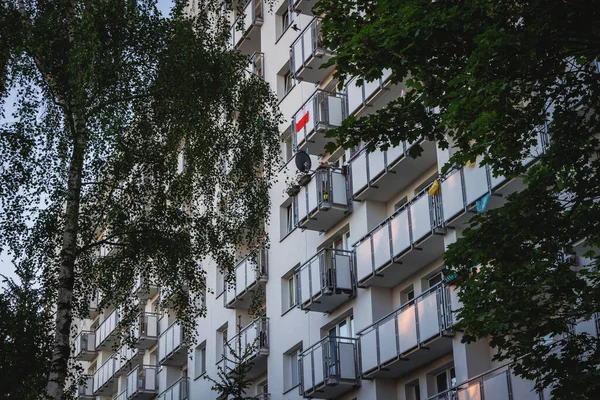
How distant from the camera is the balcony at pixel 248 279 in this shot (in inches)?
1491

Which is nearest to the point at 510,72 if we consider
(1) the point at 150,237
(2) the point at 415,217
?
(2) the point at 415,217

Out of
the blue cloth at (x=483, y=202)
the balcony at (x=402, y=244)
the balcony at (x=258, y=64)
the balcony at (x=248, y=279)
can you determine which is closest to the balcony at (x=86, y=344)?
the balcony at (x=248, y=279)

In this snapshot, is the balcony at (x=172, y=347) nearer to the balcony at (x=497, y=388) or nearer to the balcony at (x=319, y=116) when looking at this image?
the balcony at (x=319, y=116)

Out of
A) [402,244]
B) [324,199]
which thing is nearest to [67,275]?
[402,244]

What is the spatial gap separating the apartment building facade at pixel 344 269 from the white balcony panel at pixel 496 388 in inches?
1.3

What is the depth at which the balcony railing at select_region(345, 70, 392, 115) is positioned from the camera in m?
32.0

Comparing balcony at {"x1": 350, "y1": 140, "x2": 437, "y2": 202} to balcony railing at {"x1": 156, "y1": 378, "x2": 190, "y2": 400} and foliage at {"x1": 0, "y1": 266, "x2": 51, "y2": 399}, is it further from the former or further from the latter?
balcony railing at {"x1": 156, "y1": 378, "x2": 190, "y2": 400}

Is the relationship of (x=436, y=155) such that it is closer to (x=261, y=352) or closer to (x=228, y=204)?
(x=228, y=204)

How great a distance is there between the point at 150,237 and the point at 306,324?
805 centimetres

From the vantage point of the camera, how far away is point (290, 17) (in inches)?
1577

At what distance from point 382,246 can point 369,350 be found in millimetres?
2712

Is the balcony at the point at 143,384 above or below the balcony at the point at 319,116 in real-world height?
below

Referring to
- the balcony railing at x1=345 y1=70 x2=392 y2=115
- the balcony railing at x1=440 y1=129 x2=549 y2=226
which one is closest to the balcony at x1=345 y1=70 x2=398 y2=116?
the balcony railing at x1=345 y1=70 x2=392 y2=115

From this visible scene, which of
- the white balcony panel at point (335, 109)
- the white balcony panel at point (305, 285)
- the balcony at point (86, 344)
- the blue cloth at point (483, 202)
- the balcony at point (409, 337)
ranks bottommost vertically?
the balcony at point (409, 337)
